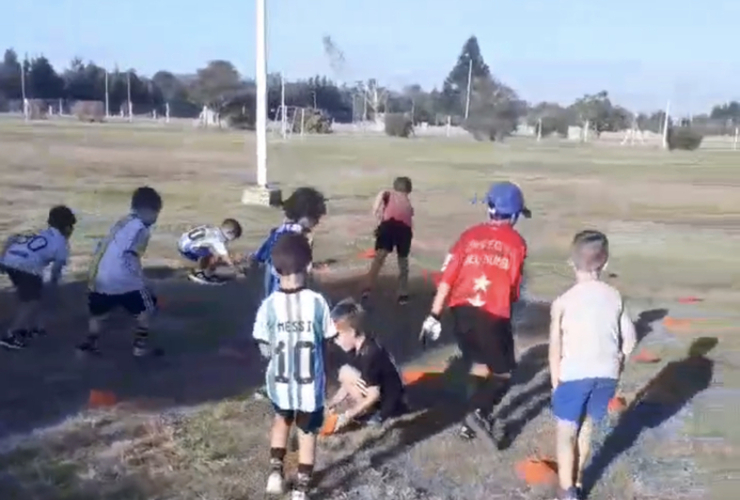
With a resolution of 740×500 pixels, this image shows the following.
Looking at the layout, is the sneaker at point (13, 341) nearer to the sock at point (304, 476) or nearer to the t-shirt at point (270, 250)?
the t-shirt at point (270, 250)

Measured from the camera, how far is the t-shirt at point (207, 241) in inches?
420

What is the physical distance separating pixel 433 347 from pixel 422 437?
7.71 ft

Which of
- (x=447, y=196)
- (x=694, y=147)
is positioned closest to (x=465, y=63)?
(x=694, y=147)

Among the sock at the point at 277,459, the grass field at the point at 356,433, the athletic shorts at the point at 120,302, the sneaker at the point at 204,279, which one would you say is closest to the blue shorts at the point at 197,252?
the sneaker at the point at 204,279

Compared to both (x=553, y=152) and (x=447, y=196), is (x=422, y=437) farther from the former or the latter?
(x=553, y=152)

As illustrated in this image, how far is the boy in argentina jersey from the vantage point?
16.7ft

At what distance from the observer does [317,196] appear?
A: 6.95m

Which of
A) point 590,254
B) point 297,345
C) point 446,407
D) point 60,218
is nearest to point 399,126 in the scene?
point 60,218

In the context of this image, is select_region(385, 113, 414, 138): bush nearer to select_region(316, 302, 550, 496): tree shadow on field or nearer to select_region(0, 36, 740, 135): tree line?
select_region(0, 36, 740, 135): tree line

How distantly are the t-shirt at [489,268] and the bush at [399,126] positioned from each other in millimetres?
56398

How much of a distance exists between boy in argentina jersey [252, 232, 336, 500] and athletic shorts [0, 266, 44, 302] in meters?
3.47

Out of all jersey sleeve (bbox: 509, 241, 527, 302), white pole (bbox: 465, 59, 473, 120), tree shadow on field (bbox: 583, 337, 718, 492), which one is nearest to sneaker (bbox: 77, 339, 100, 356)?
jersey sleeve (bbox: 509, 241, 527, 302)

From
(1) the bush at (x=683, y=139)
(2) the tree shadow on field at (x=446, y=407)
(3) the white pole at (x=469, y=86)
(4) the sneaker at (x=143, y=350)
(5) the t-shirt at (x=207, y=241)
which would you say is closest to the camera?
(2) the tree shadow on field at (x=446, y=407)

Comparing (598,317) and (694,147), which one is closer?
(598,317)
